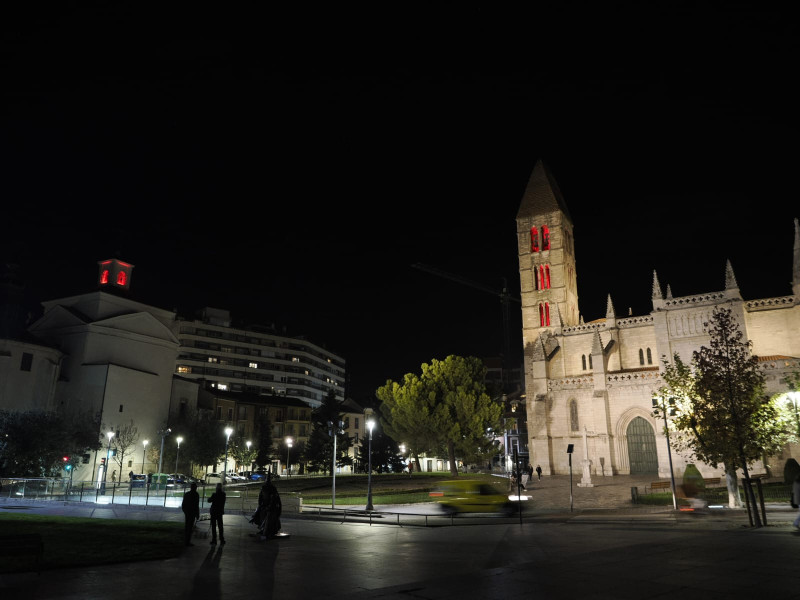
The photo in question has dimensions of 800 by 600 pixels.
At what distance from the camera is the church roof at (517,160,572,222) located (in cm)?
6425

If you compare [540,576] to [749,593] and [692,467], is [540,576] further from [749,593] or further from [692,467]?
[692,467]

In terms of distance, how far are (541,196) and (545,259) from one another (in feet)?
25.6

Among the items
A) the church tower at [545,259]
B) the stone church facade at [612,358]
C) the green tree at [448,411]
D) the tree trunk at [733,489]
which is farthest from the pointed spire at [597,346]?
the tree trunk at [733,489]

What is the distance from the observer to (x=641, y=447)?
4806cm

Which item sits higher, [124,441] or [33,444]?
[124,441]

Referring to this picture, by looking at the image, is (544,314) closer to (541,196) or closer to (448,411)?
(541,196)

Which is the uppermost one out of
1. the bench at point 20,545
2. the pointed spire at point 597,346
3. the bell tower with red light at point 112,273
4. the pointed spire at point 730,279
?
the bell tower with red light at point 112,273

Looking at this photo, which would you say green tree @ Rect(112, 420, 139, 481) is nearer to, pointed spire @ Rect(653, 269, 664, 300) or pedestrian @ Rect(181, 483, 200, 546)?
pedestrian @ Rect(181, 483, 200, 546)

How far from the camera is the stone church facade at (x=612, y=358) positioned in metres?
46.0

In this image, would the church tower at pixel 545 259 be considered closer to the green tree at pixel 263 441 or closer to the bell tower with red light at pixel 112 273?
the green tree at pixel 263 441

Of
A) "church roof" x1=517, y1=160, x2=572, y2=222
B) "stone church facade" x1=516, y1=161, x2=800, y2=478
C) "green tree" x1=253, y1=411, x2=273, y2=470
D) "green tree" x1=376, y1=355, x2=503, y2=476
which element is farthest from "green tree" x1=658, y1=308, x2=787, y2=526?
"green tree" x1=253, y1=411, x2=273, y2=470

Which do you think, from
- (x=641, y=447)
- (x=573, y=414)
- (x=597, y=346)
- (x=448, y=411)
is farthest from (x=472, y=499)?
(x=573, y=414)

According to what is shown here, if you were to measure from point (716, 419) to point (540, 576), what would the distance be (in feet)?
53.2

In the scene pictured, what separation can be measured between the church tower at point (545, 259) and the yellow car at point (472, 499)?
37889 mm
